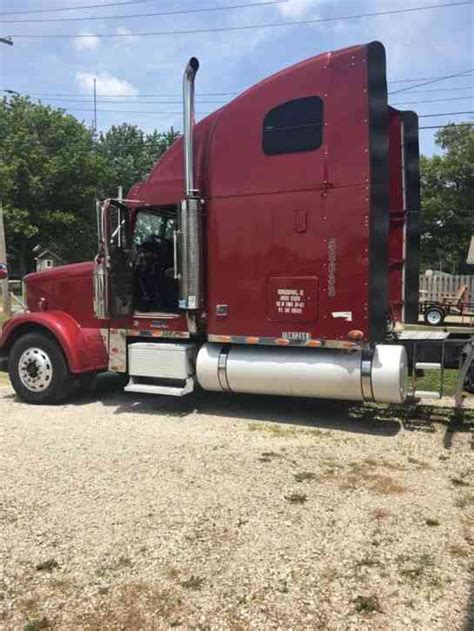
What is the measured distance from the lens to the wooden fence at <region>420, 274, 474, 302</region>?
85.4 ft

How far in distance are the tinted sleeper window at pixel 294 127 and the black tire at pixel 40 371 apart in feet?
12.2

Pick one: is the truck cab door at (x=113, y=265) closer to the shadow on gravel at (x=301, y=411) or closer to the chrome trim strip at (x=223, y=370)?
the shadow on gravel at (x=301, y=411)

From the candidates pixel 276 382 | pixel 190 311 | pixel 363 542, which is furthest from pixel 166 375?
pixel 363 542

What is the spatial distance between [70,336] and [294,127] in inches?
→ 148

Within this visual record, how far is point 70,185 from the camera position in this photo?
4150cm

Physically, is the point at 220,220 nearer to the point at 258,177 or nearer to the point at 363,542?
the point at 258,177

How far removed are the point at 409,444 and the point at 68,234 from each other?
129ft

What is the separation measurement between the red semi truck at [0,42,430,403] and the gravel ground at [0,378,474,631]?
0.80m

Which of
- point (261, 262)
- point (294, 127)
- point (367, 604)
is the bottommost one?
point (367, 604)

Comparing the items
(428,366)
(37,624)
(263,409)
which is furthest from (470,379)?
(37,624)

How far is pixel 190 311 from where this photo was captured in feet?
23.7

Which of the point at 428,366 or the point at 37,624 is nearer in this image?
the point at 37,624

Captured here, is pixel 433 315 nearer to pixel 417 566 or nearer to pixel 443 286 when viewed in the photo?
pixel 443 286

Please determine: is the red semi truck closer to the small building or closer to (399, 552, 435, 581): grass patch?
(399, 552, 435, 581): grass patch
